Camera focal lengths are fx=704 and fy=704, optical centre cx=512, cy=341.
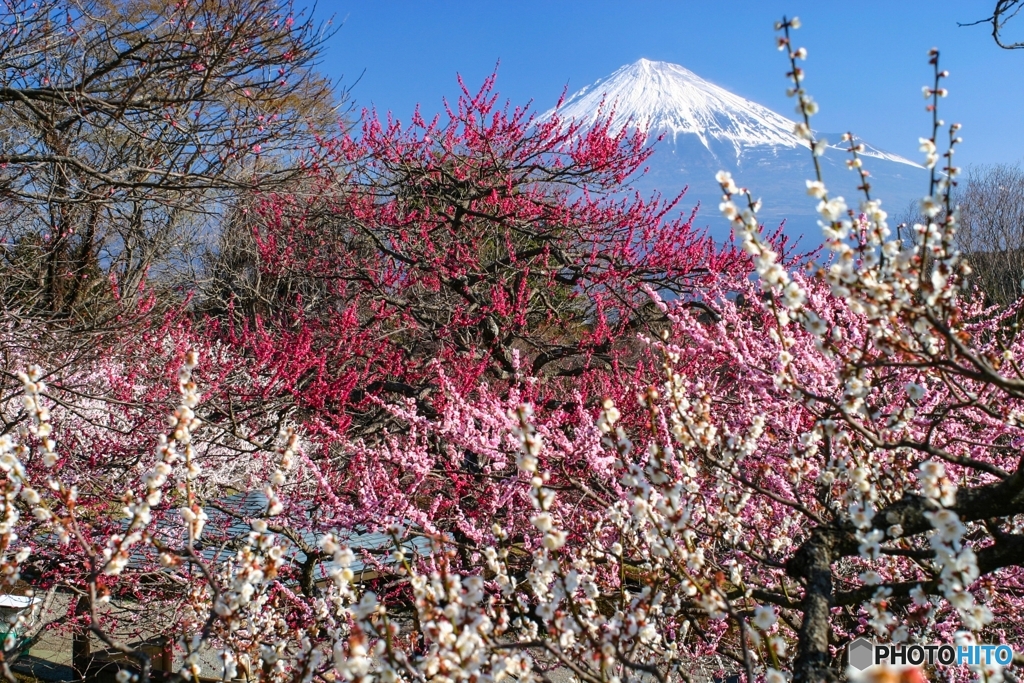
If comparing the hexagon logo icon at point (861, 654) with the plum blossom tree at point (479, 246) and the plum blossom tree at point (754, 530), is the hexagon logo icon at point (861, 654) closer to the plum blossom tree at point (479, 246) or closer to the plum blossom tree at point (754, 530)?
the plum blossom tree at point (754, 530)

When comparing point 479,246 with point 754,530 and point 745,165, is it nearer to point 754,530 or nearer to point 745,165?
point 754,530

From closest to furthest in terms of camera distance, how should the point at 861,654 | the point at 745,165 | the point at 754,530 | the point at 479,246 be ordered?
1. the point at 754,530
2. the point at 861,654
3. the point at 479,246
4. the point at 745,165

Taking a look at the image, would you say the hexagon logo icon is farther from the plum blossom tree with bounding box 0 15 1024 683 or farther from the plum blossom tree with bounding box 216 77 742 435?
the plum blossom tree with bounding box 216 77 742 435

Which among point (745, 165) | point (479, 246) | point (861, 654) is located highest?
point (745, 165)

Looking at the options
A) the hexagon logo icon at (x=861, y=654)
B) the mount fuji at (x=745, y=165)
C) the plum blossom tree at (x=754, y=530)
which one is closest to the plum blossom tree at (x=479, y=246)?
the plum blossom tree at (x=754, y=530)

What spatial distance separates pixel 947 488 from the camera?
1705 millimetres

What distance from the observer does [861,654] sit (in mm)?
2545

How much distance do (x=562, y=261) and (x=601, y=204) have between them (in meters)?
1.50

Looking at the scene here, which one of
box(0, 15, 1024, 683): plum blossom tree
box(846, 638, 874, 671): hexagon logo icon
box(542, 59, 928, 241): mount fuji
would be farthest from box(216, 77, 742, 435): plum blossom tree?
box(542, 59, 928, 241): mount fuji

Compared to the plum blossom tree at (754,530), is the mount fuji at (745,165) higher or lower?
higher

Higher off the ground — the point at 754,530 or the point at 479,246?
the point at 479,246

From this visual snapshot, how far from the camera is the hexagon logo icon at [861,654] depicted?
2459 millimetres

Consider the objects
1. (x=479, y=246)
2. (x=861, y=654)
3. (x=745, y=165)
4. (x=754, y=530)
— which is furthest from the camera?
(x=745, y=165)

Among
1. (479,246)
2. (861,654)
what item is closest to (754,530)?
(861,654)
